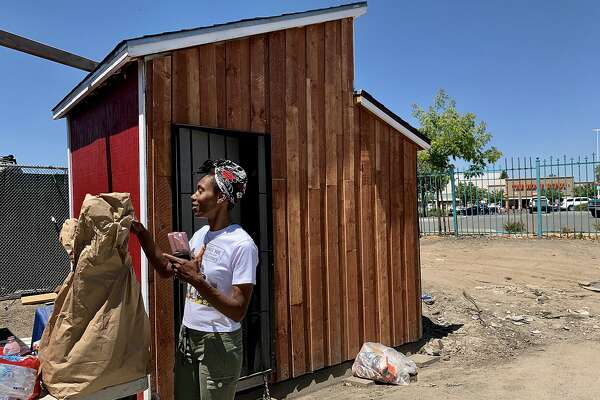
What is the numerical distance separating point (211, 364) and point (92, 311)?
67 cm

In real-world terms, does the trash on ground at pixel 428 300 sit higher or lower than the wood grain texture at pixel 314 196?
lower

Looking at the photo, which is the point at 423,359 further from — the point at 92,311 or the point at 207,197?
the point at 92,311

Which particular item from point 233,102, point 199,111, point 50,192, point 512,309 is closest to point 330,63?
point 233,102

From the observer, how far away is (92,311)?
2533mm

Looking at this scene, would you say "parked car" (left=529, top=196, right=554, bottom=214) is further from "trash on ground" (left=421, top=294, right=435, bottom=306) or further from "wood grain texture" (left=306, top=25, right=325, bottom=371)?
"wood grain texture" (left=306, top=25, right=325, bottom=371)

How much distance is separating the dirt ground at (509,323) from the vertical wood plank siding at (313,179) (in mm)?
810

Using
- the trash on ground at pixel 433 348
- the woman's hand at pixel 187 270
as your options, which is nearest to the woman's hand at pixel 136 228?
the woman's hand at pixel 187 270

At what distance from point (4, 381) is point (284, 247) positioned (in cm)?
271

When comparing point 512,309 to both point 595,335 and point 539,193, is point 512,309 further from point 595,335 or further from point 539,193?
point 539,193

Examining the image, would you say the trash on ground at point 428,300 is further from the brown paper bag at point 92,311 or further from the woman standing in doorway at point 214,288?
the brown paper bag at point 92,311

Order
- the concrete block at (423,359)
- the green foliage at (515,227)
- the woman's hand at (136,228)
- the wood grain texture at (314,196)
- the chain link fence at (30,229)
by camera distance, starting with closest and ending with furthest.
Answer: the woman's hand at (136,228) < the wood grain texture at (314,196) < the concrete block at (423,359) < the chain link fence at (30,229) < the green foliage at (515,227)

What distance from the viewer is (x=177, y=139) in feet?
12.9

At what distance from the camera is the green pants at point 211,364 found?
98.0 inches

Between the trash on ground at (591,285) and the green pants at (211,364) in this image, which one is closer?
the green pants at (211,364)
